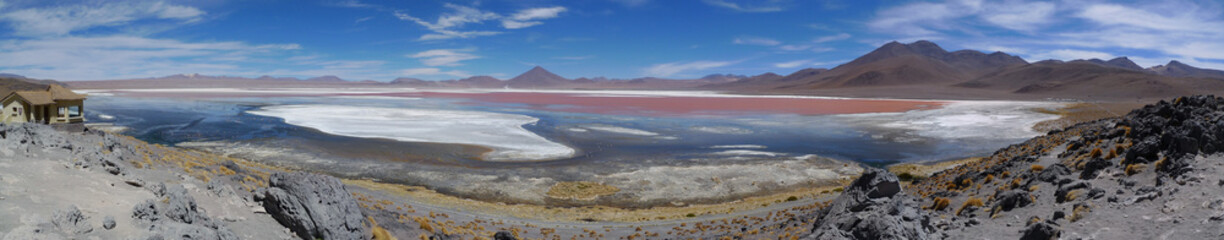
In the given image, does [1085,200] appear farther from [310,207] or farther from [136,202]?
[136,202]

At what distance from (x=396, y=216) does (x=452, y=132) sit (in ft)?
65.7

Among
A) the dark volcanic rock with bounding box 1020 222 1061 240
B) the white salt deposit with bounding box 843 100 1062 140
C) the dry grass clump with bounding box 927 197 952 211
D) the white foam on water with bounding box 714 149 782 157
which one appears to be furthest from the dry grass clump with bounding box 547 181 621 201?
the white salt deposit with bounding box 843 100 1062 140

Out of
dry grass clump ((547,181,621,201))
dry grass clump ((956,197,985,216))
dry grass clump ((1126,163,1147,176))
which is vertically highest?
dry grass clump ((1126,163,1147,176))

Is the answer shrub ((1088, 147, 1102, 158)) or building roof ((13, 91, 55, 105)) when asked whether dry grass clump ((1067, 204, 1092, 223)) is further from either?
building roof ((13, 91, 55, 105))

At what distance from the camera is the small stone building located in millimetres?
13320

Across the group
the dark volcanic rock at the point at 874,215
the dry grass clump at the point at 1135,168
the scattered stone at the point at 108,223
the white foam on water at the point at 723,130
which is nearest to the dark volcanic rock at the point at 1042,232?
the dark volcanic rock at the point at 874,215

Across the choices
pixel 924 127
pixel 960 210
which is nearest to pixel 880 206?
pixel 960 210

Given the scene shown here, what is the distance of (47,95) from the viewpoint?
1381 centimetres

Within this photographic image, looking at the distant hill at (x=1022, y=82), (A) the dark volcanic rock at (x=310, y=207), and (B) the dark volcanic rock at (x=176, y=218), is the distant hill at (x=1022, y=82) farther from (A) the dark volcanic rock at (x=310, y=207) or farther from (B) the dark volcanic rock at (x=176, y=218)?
(B) the dark volcanic rock at (x=176, y=218)

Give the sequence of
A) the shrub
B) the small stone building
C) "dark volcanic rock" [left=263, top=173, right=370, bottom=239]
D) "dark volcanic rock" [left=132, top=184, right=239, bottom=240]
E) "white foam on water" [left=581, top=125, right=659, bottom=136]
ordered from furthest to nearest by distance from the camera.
Answer: "white foam on water" [left=581, top=125, right=659, bottom=136]
the small stone building
the shrub
"dark volcanic rock" [left=263, top=173, right=370, bottom=239]
"dark volcanic rock" [left=132, top=184, right=239, bottom=240]

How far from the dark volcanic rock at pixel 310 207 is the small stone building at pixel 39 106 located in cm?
1064

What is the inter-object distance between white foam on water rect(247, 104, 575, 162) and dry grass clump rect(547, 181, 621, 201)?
14.6 ft

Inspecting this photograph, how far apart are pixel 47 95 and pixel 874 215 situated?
1775 cm

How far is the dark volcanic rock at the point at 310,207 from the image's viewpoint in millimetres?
6711
